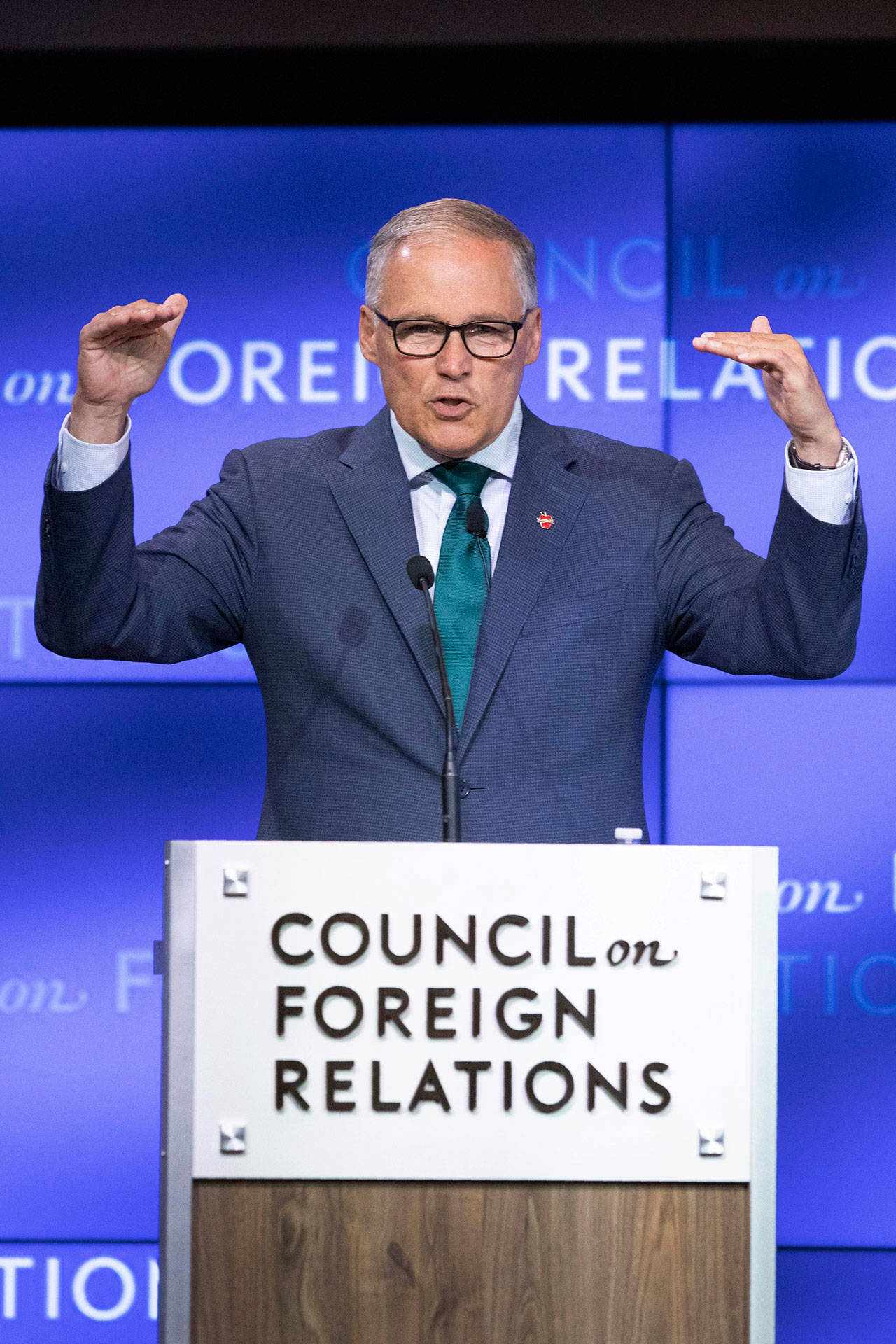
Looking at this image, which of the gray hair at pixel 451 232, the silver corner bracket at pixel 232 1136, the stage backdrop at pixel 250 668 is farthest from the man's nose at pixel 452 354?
the stage backdrop at pixel 250 668

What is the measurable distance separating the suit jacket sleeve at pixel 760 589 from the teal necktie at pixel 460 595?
27 centimetres

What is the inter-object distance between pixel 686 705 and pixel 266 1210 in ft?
6.25

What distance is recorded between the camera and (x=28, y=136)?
3283 millimetres

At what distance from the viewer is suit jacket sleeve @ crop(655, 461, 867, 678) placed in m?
1.75

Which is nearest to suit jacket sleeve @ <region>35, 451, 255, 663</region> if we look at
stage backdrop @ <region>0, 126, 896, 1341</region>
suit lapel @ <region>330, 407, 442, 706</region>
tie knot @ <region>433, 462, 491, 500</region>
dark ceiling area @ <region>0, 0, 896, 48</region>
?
suit lapel @ <region>330, 407, 442, 706</region>

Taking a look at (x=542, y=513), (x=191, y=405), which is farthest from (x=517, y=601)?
(x=191, y=405)

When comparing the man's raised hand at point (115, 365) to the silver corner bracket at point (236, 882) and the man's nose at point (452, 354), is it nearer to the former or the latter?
the man's nose at point (452, 354)

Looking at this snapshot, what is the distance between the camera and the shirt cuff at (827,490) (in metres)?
1.70

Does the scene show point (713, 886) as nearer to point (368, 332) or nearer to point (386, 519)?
point (386, 519)

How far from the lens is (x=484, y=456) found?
6.80 feet

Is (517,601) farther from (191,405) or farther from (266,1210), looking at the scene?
(191,405)

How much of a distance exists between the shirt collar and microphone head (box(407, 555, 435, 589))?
1.41 feet

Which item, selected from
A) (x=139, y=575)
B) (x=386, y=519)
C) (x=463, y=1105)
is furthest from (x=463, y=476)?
(x=463, y=1105)

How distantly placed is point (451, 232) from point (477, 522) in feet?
1.50
